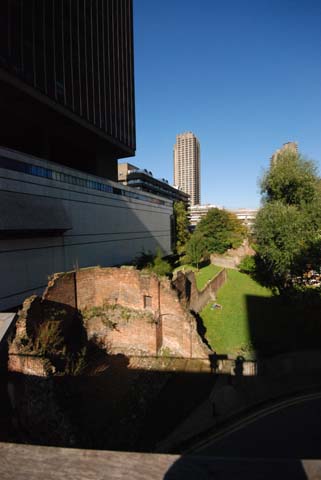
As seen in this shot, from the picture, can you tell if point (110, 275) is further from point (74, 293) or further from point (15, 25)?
point (15, 25)

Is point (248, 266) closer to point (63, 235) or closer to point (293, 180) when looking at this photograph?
point (293, 180)

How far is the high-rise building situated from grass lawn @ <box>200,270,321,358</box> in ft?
468

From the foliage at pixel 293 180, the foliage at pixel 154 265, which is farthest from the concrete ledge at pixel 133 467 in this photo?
the foliage at pixel 154 265

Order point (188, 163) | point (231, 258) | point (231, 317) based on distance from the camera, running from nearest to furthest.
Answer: point (231, 317), point (231, 258), point (188, 163)

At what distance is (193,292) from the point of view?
55.1ft

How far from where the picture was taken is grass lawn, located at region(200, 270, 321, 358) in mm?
12266

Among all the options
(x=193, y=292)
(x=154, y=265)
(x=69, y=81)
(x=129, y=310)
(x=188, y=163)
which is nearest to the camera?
(x=129, y=310)

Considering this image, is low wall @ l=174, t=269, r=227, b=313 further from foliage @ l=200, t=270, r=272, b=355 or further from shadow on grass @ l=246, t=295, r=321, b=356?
shadow on grass @ l=246, t=295, r=321, b=356

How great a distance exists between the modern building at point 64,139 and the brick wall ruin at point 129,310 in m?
5.97

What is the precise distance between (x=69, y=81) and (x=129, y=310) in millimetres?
22207

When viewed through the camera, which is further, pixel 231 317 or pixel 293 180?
pixel 293 180

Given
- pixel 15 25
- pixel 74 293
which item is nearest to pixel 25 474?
pixel 74 293

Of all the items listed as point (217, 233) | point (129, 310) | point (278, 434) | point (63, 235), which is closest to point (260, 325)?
point (278, 434)

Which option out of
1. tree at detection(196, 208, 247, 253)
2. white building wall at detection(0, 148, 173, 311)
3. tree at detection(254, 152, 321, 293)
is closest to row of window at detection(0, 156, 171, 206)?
white building wall at detection(0, 148, 173, 311)
